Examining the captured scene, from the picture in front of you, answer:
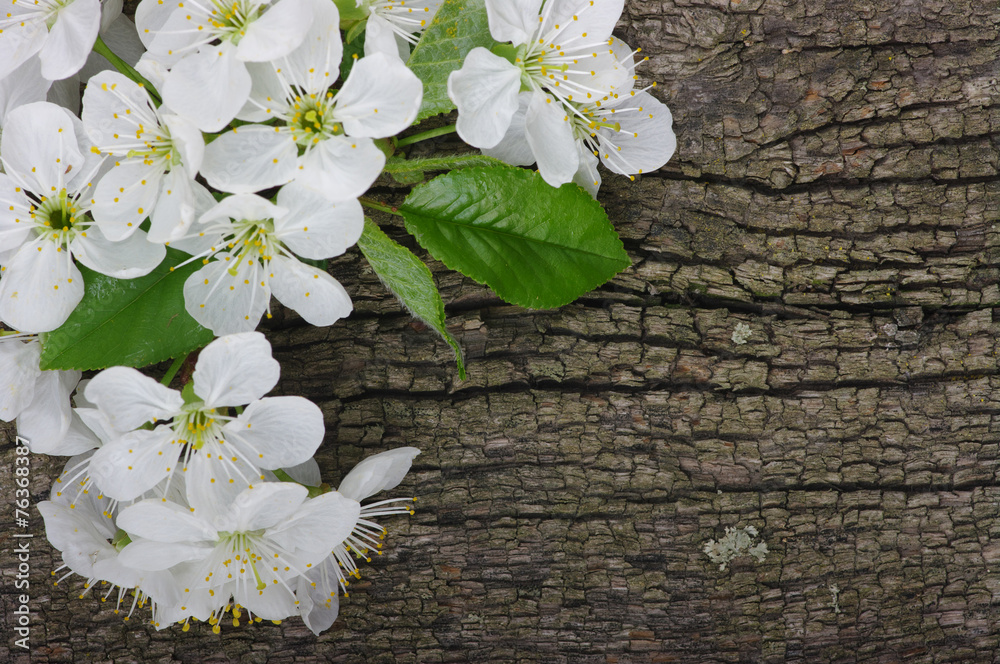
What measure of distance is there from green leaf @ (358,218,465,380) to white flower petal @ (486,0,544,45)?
1.31 ft

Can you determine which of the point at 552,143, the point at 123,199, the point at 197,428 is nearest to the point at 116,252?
the point at 123,199

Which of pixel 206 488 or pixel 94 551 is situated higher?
pixel 206 488

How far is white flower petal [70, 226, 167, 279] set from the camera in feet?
3.65

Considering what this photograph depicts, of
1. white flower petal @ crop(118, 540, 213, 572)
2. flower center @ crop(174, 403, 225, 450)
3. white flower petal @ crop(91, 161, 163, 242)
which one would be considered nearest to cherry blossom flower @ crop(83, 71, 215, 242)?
white flower petal @ crop(91, 161, 163, 242)

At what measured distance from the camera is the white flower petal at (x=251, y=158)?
1.04 m

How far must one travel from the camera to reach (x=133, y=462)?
113 cm

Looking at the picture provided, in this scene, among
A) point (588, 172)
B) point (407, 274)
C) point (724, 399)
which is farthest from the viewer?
point (724, 399)

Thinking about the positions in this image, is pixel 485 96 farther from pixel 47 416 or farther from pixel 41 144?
pixel 47 416

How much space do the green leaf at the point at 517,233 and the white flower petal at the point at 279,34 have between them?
0.35 metres

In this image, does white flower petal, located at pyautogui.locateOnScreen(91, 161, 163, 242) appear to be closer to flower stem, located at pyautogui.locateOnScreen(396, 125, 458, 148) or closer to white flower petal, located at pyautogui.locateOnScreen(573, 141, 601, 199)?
flower stem, located at pyautogui.locateOnScreen(396, 125, 458, 148)

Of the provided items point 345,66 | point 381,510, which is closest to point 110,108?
point 345,66

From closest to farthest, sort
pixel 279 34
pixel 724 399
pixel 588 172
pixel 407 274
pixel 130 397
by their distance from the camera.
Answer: pixel 279 34 < pixel 130 397 < pixel 407 274 < pixel 588 172 < pixel 724 399

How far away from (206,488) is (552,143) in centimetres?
86

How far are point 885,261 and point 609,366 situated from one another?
0.65m
